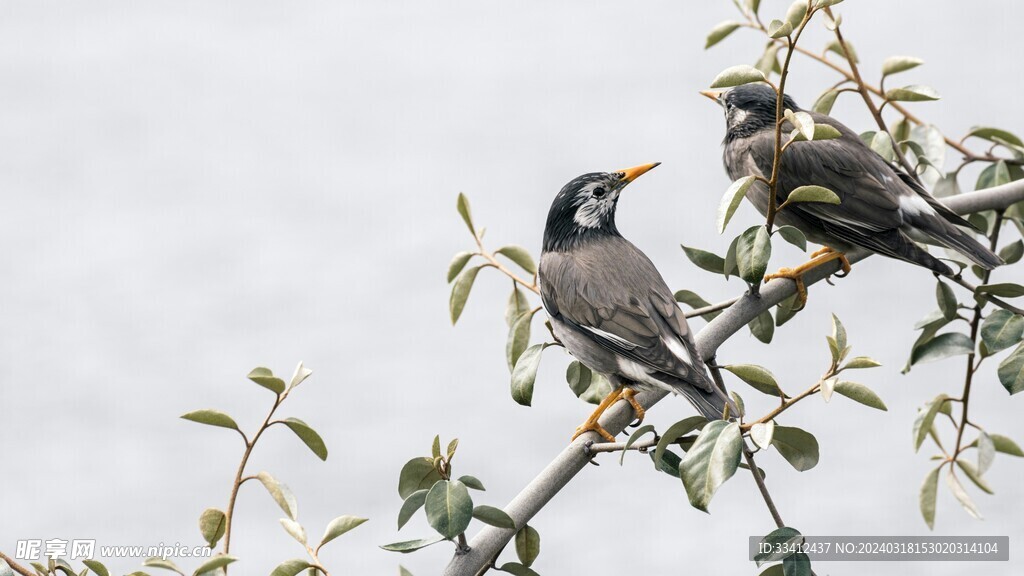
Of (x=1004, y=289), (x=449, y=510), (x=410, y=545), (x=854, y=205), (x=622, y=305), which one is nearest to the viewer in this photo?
(x=449, y=510)

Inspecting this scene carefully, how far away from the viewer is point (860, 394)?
222 cm

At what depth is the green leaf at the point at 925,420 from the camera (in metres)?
3.19

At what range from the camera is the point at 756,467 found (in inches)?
90.5

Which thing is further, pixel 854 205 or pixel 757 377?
pixel 854 205

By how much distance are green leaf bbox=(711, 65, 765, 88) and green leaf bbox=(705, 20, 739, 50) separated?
4.39 ft

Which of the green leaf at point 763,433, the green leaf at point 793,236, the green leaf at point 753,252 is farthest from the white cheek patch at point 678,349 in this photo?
the green leaf at point 763,433

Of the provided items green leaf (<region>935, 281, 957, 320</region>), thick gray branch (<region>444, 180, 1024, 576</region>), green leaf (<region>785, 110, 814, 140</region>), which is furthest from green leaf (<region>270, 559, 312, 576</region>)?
green leaf (<region>935, 281, 957, 320</region>)

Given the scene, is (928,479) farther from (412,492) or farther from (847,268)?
(412,492)

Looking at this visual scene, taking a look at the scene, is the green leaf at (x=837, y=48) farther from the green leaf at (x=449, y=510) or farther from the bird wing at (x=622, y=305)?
the green leaf at (x=449, y=510)

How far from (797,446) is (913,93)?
150 centimetres

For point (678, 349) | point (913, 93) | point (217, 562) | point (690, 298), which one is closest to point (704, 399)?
point (678, 349)

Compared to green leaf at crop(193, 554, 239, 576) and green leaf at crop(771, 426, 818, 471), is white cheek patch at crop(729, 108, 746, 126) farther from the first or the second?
green leaf at crop(193, 554, 239, 576)

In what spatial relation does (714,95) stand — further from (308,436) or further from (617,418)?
(308,436)

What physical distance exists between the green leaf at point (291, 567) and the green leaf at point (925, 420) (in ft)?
6.42
